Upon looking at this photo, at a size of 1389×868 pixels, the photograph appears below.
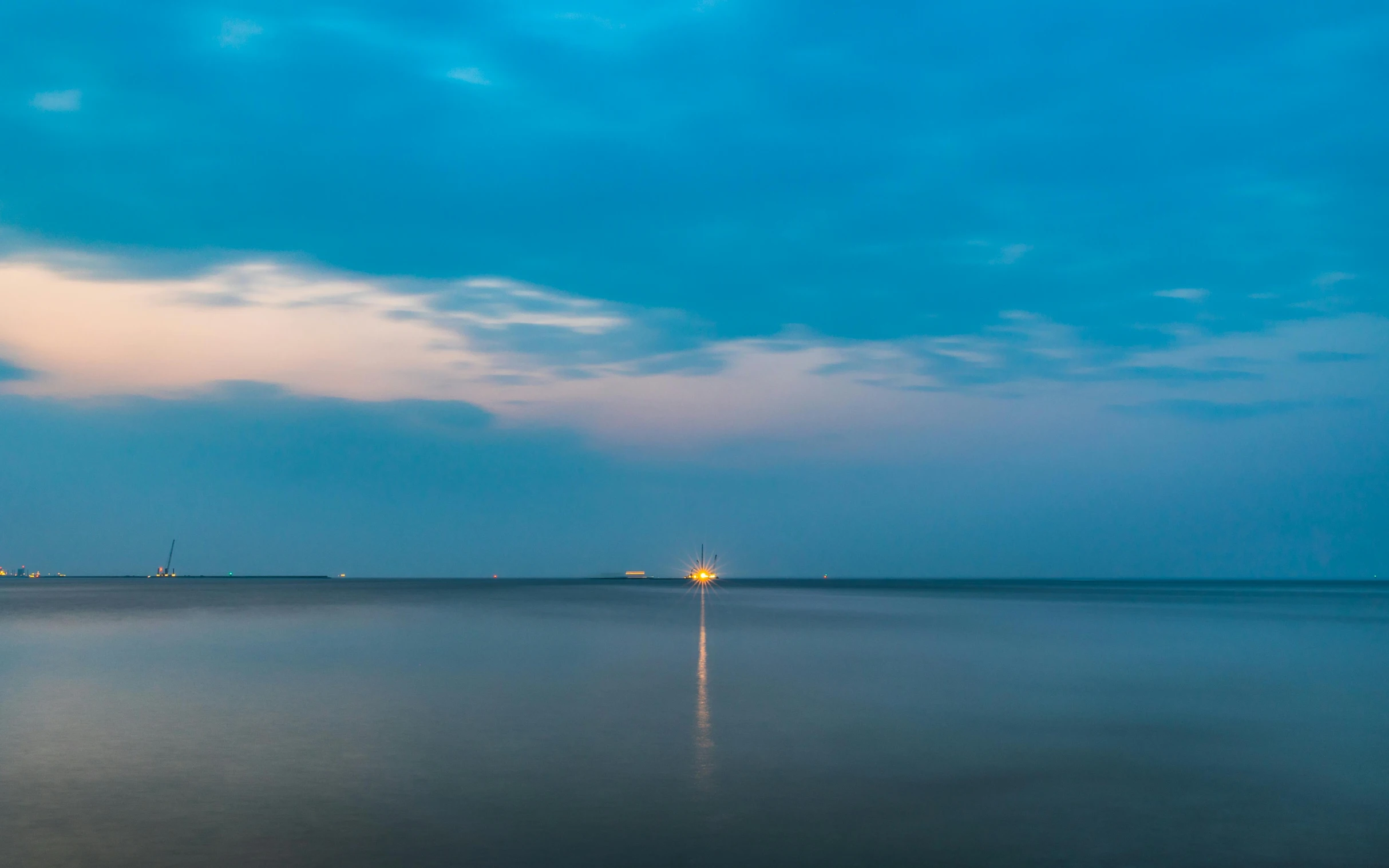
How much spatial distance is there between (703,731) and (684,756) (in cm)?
301

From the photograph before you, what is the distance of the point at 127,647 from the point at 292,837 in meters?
37.8

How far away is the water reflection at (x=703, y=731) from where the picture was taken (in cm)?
1873

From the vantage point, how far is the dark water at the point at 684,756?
14000 millimetres

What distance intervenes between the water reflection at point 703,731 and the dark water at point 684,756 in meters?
0.10

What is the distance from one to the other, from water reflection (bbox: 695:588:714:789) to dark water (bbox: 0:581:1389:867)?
103 mm

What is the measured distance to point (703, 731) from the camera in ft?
76.7

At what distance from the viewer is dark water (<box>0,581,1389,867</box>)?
1400 centimetres

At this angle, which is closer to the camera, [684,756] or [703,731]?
[684,756]

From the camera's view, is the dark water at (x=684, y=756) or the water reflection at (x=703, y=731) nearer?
the dark water at (x=684, y=756)

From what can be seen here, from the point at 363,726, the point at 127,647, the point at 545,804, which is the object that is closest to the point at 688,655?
the point at 363,726

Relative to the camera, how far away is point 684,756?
2041cm

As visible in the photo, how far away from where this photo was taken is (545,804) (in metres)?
16.1

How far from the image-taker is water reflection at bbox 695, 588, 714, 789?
61.5 feet

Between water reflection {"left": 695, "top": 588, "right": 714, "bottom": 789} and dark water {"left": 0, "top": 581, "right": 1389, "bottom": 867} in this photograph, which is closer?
dark water {"left": 0, "top": 581, "right": 1389, "bottom": 867}
